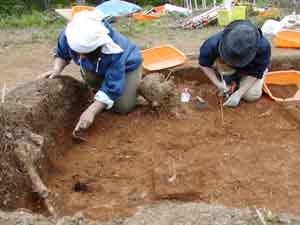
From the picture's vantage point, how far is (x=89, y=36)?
12.9 feet

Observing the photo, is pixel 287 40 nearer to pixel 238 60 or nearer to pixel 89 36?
pixel 238 60

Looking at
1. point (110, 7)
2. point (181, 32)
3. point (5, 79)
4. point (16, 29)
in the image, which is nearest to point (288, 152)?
point (5, 79)

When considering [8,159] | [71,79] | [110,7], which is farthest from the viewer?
[110,7]

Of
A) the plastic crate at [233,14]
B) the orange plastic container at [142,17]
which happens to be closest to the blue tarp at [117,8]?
the orange plastic container at [142,17]

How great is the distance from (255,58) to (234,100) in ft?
1.33

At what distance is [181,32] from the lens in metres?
8.02

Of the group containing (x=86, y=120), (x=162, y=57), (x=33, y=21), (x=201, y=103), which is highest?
(x=86, y=120)

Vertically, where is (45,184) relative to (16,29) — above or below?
above

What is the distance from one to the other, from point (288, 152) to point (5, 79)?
2.98 meters

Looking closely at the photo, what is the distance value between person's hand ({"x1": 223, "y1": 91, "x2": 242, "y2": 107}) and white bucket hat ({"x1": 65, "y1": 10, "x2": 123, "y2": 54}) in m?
1.05

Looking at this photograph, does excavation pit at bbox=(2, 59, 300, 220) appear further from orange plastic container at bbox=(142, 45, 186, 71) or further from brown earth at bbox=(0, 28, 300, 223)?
orange plastic container at bbox=(142, 45, 186, 71)

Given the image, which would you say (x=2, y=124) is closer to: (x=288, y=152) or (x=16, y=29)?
(x=288, y=152)

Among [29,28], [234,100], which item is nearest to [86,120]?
[234,100]

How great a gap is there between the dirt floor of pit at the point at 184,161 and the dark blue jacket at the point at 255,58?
340 millimetres
